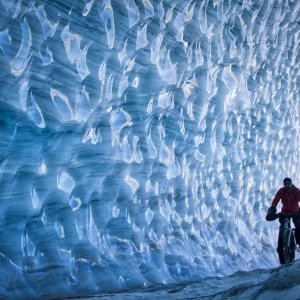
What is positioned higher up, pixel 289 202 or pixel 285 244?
pixel 289 202

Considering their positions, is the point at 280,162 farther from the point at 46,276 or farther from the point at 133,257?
the point at 46,276

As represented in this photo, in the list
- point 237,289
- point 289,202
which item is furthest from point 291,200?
point 237,289

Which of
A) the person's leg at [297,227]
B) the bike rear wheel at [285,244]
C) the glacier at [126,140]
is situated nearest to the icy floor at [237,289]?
the glacier at [126,140]

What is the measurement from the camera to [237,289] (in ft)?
7.82

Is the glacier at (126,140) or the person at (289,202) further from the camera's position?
the person at (289,202)

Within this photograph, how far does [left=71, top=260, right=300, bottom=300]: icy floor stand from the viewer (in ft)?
→ 6.58

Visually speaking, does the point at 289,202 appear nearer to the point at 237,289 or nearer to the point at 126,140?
the point at 126,140

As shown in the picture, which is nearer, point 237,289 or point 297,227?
point 237,289

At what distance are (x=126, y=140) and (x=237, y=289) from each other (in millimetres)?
1345

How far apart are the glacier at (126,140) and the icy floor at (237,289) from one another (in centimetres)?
23

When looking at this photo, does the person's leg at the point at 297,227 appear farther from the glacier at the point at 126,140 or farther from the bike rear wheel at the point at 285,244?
the glacier at the point at 126,140

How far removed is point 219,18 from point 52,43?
6.78 feet

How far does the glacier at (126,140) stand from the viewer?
260 cm

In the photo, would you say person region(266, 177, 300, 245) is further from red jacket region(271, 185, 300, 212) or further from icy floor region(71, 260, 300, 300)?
icy floor region(71, 260, 300, 300)
